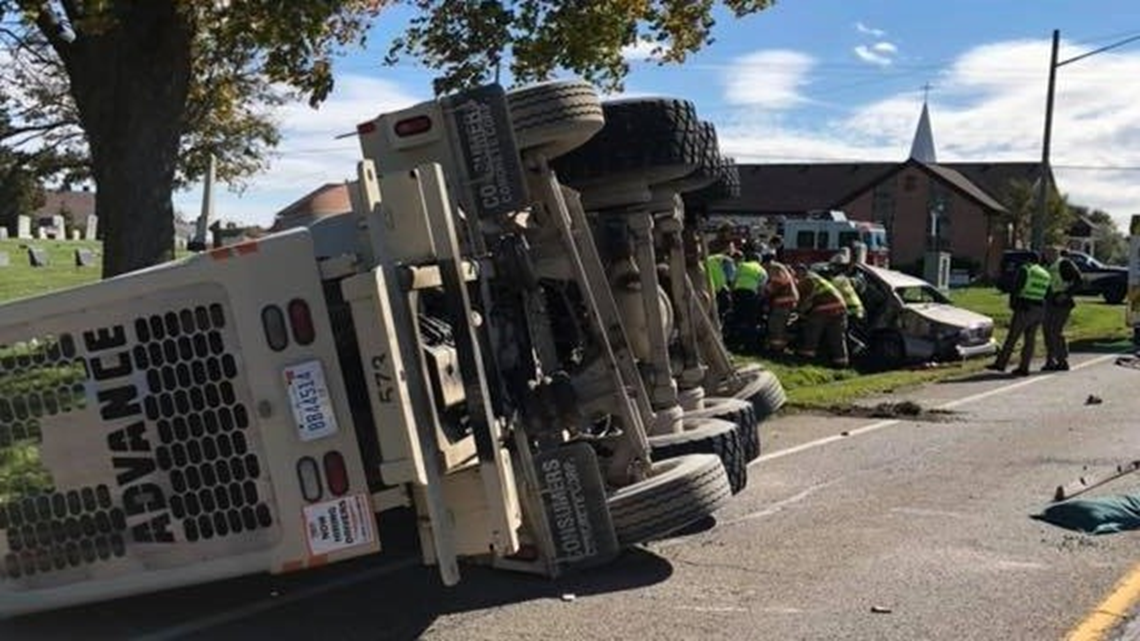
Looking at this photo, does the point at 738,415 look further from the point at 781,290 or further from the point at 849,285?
the point at 849,285

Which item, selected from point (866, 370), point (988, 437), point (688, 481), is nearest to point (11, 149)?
point (866, 370)

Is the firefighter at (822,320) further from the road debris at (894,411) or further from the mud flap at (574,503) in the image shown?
the mud flap at (574,503)

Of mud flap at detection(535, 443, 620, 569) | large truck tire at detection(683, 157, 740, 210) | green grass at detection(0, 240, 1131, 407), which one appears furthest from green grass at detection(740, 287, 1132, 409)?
mud flap at detection(535, 443, 620, 569)

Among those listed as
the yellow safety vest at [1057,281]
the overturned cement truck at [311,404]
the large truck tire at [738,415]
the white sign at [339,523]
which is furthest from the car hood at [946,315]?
the white sign at [339,523]

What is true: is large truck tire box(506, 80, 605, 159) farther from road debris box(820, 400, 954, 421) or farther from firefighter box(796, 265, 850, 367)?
firefighter box(796, 265, 850, 367)

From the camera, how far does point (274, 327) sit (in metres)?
4.86

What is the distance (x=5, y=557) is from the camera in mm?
5172

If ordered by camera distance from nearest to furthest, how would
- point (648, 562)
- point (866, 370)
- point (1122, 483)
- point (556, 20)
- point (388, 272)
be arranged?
point (388, 272), point (648, 562), point (1122, 483), point (556, 20), point (866, 370)

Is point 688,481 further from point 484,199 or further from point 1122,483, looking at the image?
point 1122,483

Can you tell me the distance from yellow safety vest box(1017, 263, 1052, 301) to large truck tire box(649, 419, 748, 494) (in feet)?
39.2

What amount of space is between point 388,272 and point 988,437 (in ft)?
24.8

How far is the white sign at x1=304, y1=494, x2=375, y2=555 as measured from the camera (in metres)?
4.85

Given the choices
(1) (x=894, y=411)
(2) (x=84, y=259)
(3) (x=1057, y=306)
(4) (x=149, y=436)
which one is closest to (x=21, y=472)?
(4) (x=149, y=436)

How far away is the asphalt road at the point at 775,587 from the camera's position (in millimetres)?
5426
